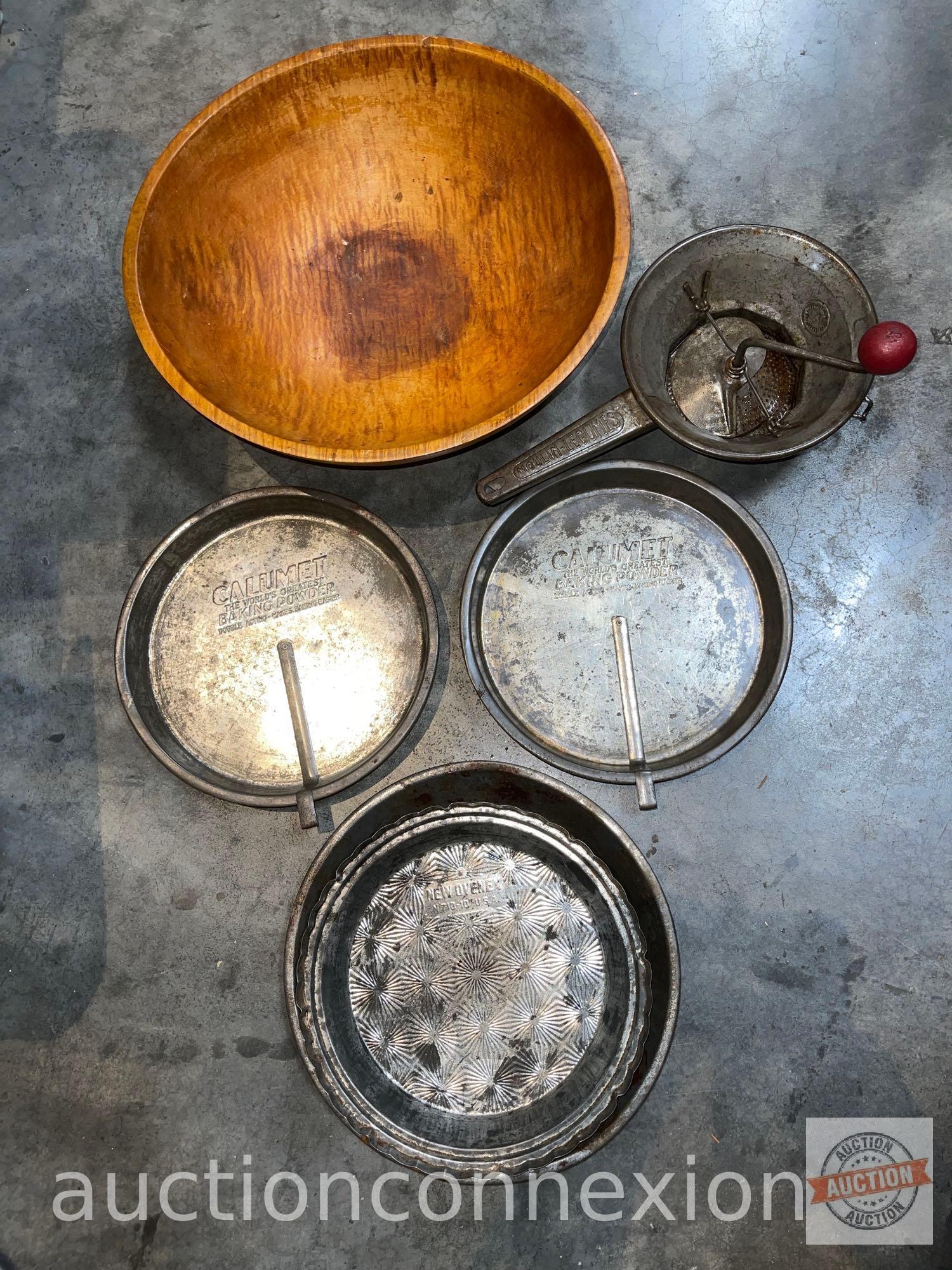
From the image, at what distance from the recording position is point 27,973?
2.62 m

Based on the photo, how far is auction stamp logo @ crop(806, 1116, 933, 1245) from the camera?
2518mm

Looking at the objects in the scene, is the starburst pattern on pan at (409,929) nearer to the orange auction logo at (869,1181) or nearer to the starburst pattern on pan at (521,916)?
the starburst pattern on pan at (521,916)

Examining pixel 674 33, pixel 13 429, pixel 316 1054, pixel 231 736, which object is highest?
pixel 674 33

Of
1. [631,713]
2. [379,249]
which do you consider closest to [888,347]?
[631,713]

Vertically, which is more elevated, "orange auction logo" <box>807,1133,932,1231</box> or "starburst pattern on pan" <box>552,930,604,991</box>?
"starburst pattern on pan" <box>552,930,604,991</box>

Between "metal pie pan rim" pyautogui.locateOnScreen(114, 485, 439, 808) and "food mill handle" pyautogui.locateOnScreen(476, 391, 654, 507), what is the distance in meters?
0.43

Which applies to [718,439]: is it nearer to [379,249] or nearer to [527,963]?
[379,249]

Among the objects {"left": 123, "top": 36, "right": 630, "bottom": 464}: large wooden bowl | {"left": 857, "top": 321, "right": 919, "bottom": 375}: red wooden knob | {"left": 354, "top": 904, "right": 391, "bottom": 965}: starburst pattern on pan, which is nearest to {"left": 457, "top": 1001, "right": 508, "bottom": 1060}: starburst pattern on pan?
{"left": 354, "top": 904, "right": 391, "bottom": 965}: starburst pattern on pan

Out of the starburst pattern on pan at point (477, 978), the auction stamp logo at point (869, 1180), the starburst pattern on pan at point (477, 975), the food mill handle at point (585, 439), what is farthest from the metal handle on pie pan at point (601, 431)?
the auction stamp logo at point (869, 1180)

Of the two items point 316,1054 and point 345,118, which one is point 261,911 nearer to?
point 316,1054

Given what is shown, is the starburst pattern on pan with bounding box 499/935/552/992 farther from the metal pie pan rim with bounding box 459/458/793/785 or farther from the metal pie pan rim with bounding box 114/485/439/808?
the metal pie pan rim with bounding box 114/485/439/808

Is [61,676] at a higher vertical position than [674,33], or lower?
lower

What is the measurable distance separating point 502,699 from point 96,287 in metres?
1.93

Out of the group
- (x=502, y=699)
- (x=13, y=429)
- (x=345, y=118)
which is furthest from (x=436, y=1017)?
(x=345, y=118)
